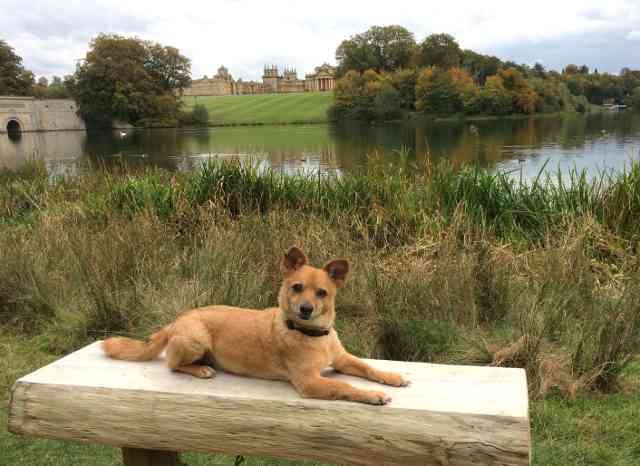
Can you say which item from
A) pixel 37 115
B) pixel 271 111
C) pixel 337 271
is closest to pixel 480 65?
pixel 271 111

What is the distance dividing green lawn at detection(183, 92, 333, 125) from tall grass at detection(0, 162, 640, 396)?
2930 inches

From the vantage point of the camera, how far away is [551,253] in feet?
17.7

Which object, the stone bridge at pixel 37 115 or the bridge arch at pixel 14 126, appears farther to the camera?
the bridge arch at pixel 14 126

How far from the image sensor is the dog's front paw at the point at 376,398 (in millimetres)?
2289

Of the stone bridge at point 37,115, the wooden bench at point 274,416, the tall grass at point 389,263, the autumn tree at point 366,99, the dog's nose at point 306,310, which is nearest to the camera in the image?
the wooden bench at point 274,416

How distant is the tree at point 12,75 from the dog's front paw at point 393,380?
83299 millimetres

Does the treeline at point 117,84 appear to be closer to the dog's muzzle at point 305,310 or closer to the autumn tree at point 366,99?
the autumn tree at point 366,99

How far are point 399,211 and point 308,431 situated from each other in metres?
5.72

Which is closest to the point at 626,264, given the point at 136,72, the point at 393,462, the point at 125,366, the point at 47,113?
the point at 393,462

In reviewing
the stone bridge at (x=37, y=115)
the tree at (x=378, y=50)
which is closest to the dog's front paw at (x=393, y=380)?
the stone bridge at (x=37, y=115)

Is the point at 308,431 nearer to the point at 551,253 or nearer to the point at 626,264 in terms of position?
the point at 551,253

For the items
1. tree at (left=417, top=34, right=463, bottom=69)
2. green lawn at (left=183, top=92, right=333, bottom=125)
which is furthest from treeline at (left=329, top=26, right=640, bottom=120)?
green lawn at (left=183, top=92, right=333, bottom=125)

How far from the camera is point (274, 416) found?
2.37m

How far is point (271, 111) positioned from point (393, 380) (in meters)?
94.8
